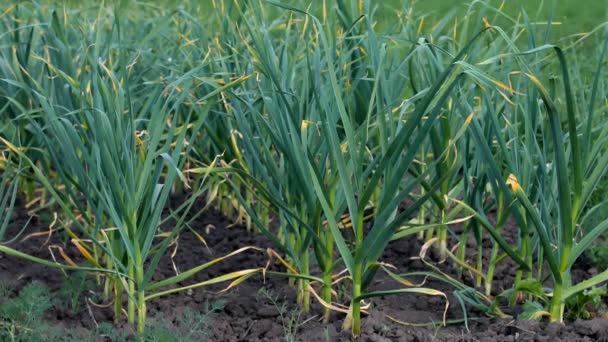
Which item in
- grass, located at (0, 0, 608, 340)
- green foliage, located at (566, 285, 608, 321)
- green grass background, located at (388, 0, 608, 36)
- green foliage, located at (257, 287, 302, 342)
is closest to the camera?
grass, located at (0, 0, 608, 340)

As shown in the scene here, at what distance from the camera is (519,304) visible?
2.97 metres

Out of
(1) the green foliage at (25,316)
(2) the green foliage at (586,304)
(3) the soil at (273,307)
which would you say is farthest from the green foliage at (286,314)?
(2) the green foliage at (586,304)

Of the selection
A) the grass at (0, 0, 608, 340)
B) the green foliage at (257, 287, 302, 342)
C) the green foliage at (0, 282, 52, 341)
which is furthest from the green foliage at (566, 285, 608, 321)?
the green foliage at (0, 282, 52, 341)

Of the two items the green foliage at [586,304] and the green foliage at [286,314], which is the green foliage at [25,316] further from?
the green foliage at [586,304]

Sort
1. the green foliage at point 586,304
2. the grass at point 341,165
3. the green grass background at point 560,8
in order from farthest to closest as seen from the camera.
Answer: the green grass background at point 560,8
the green foliage at point 586,304
the grass at point 341,165

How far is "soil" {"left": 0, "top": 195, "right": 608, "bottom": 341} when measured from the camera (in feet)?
8.88

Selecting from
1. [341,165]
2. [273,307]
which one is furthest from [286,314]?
[341,165]

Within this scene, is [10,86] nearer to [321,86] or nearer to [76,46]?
[76,46]

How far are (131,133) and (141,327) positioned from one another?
0.56 metres

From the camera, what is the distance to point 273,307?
2.99 metres

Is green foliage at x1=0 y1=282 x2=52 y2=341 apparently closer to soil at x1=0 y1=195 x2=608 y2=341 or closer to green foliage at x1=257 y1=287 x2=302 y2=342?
soil at x1=0 y1=195 x2=608 y2=341

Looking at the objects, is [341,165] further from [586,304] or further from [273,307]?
[586,304]

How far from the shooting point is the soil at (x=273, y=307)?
2.71 metres

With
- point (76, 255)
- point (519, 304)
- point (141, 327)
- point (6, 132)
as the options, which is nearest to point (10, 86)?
point (6, 132)
